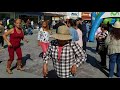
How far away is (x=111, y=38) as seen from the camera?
6.56 meters

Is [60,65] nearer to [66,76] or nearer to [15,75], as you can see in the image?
[66,76]

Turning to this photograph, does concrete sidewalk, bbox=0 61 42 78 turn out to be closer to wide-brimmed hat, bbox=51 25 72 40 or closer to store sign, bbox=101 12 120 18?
wide-brimmed hat, bbox=51 25 72 40

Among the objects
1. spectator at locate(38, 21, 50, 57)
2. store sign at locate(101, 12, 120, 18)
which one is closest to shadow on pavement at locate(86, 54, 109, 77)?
spectator at locate(38, 21, 50, 57)

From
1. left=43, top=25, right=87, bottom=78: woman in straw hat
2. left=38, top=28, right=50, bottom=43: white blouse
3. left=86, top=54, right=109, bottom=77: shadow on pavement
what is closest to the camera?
left=43, top=25, right=87, bottom=78: woman in straw hat

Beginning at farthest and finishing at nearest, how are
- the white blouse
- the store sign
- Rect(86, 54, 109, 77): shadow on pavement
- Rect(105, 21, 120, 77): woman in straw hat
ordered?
1. the store sign
2. the white blouse
3. Rect(86, 54, 109, 77): shadow on pavement
4. Rect(105, 21, 120, 77): woman in straw hat

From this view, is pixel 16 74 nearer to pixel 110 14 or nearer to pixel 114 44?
pixel 114 44

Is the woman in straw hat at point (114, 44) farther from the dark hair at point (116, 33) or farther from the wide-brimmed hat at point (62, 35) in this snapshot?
the wide-brimmed hat at point (62, 35)

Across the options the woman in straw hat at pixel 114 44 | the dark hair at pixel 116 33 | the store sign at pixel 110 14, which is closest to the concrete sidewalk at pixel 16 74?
the woman in straw hat at pixel 114 44

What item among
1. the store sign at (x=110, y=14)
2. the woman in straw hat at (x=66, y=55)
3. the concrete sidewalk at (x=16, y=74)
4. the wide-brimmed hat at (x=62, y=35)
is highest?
the store sign at (x=110, y=14)

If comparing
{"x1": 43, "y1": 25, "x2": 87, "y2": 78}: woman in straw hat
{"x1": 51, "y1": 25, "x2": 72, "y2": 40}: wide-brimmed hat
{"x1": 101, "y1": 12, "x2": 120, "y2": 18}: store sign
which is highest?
{"x1": 101, "y1": 12, "x2": 120, "y2": 18}: store sign

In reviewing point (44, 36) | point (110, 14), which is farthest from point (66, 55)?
point (110, 14)

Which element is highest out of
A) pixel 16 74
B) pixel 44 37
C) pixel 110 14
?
pixel 110 14

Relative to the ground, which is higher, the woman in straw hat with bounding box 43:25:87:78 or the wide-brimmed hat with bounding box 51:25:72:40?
the wide-brimmed hat with bounding box 51:25:72:40
